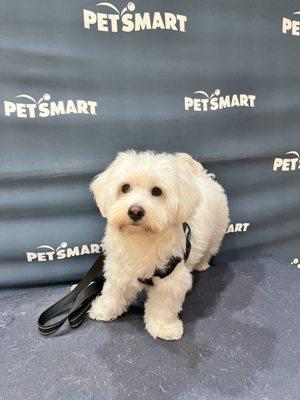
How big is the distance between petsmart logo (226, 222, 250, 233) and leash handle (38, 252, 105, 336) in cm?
69

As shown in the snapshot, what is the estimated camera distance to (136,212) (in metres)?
1.13

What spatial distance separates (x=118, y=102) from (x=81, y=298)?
82 centimetres

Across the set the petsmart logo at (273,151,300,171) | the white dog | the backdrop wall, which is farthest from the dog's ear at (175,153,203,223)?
the petsmart logo at (273,151,300,171)

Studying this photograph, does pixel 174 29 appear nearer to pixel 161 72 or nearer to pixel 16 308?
pixel 161 72

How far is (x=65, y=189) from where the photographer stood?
1.61m

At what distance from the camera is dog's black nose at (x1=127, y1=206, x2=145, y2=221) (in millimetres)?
1132

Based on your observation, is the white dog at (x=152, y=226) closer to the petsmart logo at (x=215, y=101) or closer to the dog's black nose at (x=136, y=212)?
the dog's black nose at (x=136, y=212)

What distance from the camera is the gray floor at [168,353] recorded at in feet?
4.06

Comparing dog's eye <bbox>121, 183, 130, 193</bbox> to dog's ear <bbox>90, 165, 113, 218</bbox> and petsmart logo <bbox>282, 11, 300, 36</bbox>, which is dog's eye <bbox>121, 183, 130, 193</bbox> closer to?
dog's ear <bbox>90, 165, 113, 218</bbox>

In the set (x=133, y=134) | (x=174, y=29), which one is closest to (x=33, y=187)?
(x=133, y=134)

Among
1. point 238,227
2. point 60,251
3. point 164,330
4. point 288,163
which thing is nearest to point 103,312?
point 164,330

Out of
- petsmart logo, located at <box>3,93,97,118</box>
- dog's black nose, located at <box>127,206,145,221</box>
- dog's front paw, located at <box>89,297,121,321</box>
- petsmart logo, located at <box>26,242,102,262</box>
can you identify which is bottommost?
dog's front paw, located at <box>89,297,121,321</box>

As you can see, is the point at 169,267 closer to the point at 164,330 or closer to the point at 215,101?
the point at 164,330

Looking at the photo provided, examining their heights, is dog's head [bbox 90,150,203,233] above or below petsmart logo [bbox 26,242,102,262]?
above
